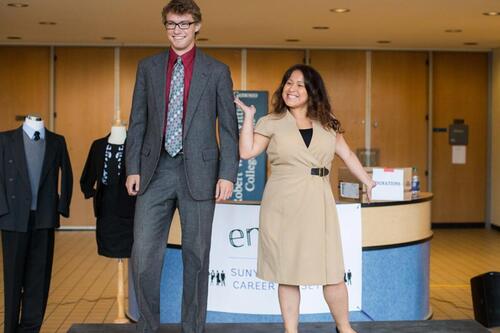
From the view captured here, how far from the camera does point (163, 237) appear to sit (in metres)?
3.69

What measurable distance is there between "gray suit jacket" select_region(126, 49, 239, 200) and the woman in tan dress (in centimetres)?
12

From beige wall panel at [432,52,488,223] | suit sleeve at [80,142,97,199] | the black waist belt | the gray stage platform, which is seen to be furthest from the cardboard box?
beige wall panel at [432,52,488,223]

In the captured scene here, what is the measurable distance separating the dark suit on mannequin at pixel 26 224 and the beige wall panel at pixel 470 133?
810cm

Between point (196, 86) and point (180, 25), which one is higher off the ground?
point (180, 25)

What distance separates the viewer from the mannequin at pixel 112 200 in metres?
5.09

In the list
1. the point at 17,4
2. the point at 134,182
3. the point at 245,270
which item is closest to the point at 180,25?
the point at 134,182

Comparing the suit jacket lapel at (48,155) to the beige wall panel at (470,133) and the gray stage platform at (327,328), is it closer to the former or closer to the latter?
the gray stage platform at (327,328)

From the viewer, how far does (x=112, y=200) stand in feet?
16.7

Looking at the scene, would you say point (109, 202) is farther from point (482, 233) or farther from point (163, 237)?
point (482, 233)

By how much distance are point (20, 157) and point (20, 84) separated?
7.17 m

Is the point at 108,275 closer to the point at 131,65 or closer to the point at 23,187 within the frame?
the point at 23,187

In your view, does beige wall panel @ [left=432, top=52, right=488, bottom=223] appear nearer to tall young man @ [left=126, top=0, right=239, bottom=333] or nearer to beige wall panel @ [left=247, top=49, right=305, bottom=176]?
beige wall panel @ [left=247, top=49, right=305, bottom=176]

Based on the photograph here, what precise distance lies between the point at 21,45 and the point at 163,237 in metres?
8.40

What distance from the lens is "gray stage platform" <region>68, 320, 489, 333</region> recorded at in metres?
4.10
